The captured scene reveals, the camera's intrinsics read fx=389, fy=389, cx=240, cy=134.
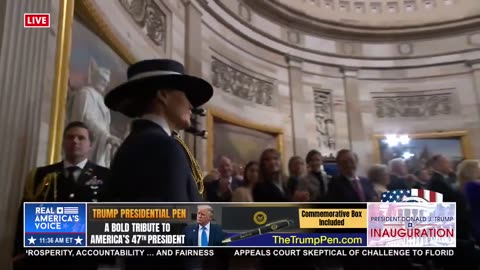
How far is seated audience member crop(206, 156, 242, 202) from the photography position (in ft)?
6.66

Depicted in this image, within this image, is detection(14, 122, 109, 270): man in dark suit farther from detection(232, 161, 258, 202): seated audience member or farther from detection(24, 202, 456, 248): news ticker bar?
detection(232, 161, 258, 202): seated audience member

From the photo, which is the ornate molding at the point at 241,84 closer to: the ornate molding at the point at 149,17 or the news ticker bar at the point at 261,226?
the ornate molding at the point at 149,17

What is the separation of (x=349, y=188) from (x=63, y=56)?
1.66 metres

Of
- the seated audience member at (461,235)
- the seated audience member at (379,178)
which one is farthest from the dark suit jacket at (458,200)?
the seated audience member at (379,178)

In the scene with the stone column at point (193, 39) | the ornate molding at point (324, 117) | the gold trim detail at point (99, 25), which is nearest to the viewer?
the gold trim detail at point (99, 25)

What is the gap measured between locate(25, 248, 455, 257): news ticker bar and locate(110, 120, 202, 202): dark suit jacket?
1.63ft

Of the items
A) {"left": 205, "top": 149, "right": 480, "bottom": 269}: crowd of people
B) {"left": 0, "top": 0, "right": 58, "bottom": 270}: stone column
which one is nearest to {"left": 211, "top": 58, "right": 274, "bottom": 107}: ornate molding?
{"left": 205, "top": 149, "right": 480, "bottom": 269}: crowd of people

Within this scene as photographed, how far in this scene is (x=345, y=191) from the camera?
1.99 metres

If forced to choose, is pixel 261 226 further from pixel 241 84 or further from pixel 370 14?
pixel 370 14

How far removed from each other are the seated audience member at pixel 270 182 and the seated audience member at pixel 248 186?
3 centimetres

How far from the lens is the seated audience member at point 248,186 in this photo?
201 centimetres

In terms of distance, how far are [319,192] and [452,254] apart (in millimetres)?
664

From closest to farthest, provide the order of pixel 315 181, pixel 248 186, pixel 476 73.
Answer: pixel 248 186 → pixel 315 181 → pixel 476 73

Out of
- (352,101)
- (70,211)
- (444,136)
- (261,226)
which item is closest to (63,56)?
(70,211)
